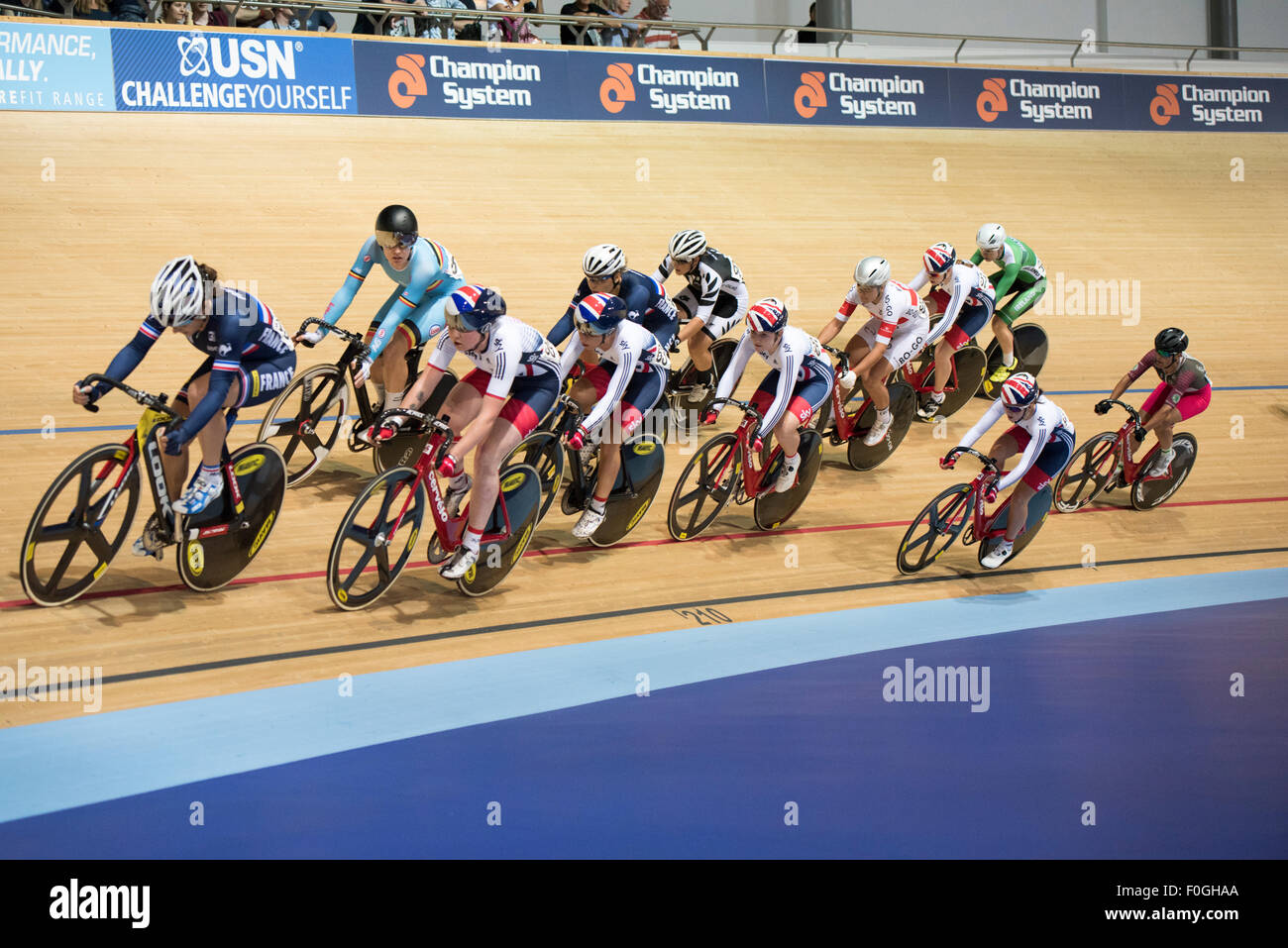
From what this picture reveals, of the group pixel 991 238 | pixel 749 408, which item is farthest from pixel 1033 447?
pixel 991 238

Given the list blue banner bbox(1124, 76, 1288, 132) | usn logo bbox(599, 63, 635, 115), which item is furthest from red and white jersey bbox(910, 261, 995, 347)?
blue banner bbox(1124, 76, 1288, 132)

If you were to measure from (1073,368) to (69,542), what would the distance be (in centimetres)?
733

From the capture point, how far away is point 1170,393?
249 inches

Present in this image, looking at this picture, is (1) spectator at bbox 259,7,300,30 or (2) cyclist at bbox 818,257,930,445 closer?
(2) cyclist at bbox 818,257,930,445

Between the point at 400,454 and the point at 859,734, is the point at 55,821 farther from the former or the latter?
the point at 400,454

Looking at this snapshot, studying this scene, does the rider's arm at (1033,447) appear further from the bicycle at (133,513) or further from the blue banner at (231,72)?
the blue banner at (231,72)

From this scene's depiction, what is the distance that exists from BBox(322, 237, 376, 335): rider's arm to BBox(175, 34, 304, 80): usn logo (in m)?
4.74

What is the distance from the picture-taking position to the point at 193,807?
3004 millimetres

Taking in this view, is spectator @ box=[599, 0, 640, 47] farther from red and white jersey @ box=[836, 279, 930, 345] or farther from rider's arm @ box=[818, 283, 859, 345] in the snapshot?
red and white jersey @ box=[836, 279, 930, 345]

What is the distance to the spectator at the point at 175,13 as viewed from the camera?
8969mm

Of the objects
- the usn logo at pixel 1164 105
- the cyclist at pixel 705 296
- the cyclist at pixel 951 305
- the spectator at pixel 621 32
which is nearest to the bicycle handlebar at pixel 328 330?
the cyclist at pixel 705 296

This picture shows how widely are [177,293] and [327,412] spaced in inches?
72.6

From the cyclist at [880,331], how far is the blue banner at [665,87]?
5.16 meters

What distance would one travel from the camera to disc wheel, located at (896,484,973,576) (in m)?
5.27
